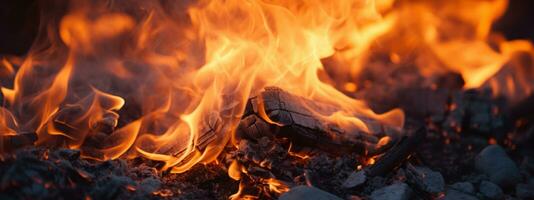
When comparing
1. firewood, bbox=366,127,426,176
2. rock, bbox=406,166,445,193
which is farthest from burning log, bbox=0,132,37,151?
rock, bbox=406,166,445,193

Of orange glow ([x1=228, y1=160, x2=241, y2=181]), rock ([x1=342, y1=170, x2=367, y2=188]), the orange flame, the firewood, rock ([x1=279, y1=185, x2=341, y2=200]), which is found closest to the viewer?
rock ([x1=279, y1=185, x2=341, y2=200])

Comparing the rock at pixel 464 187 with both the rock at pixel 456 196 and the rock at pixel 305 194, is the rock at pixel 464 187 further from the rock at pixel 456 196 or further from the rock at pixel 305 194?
the rock at pixel 305 194

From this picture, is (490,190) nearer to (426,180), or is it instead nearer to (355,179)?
(426,180)

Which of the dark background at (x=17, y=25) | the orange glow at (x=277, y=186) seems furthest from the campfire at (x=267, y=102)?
the dark background at (x=17, y=25)

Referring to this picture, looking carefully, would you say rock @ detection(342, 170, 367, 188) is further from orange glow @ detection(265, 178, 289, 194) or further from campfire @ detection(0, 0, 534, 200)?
orange glow @ detection(265, 178, 289, 194)

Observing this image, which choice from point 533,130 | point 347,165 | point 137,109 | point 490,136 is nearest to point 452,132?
point 490,136

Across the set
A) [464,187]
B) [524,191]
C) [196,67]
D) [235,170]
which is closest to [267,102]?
[235,170]
